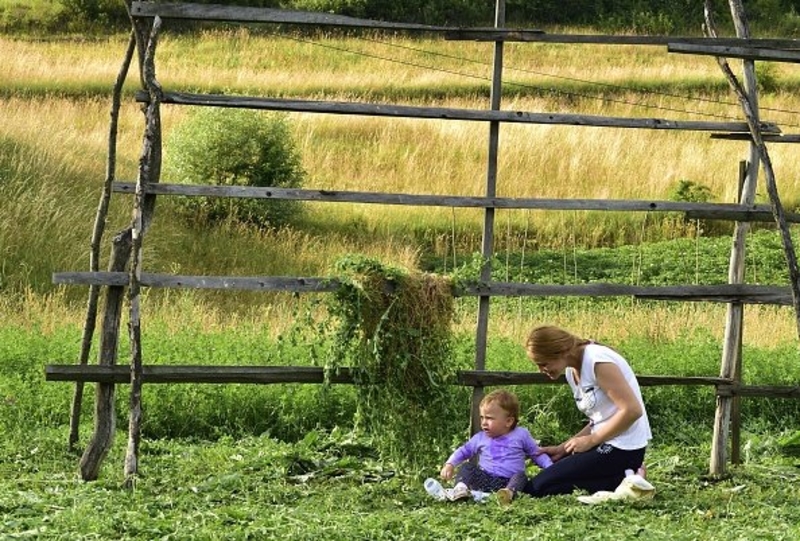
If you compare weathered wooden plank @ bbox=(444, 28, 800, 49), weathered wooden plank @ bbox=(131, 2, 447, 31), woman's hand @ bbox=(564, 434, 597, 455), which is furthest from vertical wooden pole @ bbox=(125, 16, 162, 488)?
woman's hand @ bbox=(564, 434, 597, 455)

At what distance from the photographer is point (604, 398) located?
6.42 m

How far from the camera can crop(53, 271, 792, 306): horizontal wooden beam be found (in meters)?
6.46

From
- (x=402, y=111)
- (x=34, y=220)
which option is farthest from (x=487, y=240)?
(x=34, y=220)

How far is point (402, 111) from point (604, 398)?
1.62 metres

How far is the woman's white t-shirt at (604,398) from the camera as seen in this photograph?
21.0 feet

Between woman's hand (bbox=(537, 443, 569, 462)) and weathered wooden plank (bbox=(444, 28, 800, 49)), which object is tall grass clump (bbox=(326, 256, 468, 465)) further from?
weathered wooden plank (bbox=(444, 28, 800, 49))

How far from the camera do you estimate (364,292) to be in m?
6.57

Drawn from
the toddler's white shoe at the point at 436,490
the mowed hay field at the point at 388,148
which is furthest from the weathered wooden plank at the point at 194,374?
the mowed hay field at the point at 388,148

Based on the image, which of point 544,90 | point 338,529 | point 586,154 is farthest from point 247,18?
point 544,90

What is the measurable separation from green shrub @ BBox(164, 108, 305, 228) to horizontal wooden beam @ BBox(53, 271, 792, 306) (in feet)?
25.8

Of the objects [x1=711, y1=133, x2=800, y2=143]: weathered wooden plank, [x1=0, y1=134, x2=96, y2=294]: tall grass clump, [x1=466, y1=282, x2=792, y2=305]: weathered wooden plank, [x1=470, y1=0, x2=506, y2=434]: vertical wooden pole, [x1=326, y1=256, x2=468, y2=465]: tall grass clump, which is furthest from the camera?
[x1=0, y1=134, x2=96, y2=294]: tall grass clump

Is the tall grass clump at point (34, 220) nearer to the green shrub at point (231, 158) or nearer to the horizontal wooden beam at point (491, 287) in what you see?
the green shrub at point (231, 158)

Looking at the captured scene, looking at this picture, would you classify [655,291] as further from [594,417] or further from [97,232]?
[97,232]

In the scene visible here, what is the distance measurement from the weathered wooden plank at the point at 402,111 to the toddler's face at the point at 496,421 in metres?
1.28
